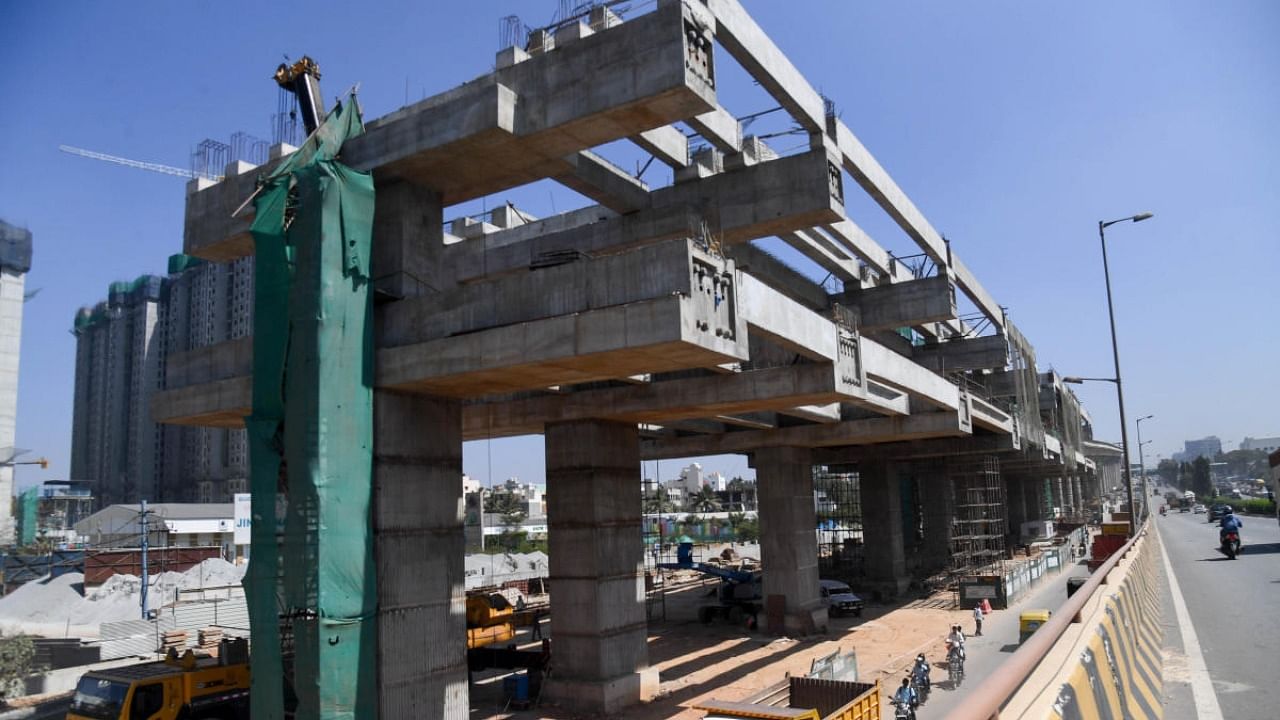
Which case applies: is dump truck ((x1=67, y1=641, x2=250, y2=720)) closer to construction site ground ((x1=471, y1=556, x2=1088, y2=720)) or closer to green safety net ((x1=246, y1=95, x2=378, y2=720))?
green safety net ((x1=246, y1=95, x2=378, y2=720))

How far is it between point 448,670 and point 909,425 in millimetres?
19945

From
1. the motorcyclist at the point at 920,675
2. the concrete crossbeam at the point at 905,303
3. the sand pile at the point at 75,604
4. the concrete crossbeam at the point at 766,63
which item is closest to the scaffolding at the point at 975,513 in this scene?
the concrete crossbeam at the point at 905,303

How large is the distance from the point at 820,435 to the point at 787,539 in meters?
4.86

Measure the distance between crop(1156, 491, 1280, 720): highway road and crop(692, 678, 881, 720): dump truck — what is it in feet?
16.7

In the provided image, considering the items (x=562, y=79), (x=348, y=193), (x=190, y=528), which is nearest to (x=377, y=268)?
(x=348, y=193)

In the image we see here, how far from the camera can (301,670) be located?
1434 cm

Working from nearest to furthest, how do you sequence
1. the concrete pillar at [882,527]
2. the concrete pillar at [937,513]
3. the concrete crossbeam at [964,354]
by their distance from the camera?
the concrete crossbeam at [964,354], the concrete pillar at [882,527], the concrete pillar at [937,513]

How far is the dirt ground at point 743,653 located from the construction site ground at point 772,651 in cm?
3

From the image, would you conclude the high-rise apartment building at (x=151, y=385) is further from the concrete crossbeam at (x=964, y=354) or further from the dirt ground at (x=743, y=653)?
the concrete crossbeam at (x=964, y=354)

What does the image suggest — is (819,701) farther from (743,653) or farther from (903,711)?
(743,653)

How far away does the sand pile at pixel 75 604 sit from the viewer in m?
38.4

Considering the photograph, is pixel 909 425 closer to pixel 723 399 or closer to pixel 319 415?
pixel 723 399

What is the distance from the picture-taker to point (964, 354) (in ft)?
137

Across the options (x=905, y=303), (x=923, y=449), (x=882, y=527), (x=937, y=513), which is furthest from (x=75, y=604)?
(x=937, y=513)
